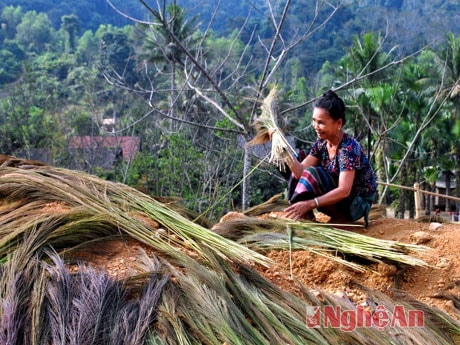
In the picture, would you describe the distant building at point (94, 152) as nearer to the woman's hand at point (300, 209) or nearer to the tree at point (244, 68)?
the tree at point (244, 68)

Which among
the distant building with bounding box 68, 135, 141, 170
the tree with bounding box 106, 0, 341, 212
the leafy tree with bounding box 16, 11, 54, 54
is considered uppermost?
the leafy tree with bounding box 16, 11, 54, 54

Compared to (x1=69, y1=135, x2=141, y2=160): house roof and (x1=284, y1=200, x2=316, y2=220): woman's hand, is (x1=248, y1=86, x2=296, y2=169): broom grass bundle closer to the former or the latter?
(x1=284, y1=200, x2=316, y2=220): woman's hand

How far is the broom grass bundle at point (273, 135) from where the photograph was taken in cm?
280

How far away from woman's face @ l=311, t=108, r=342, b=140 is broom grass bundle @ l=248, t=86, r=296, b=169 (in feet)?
0.62

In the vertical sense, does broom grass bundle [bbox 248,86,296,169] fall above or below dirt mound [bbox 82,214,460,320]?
above

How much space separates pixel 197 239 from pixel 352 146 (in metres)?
1.04

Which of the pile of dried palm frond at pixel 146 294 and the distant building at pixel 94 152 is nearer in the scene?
the pile of dried palm frond at pixel 146 294

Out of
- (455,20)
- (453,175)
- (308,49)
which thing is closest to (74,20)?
(308,49)

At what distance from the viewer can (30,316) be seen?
5.12ft

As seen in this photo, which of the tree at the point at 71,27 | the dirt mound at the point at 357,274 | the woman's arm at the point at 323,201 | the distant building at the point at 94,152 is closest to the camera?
the dirt mound at the point at 357,274

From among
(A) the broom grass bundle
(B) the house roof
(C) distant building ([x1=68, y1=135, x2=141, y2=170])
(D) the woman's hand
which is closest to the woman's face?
(A) the broom grass bundle

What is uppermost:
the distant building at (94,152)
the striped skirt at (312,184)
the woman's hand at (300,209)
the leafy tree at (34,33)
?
the leafy tree at (34,33)

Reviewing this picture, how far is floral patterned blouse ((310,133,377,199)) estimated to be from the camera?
9.07 feet

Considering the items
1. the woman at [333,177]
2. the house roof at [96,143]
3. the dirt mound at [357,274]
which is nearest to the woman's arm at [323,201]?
the woman at [333,177]
